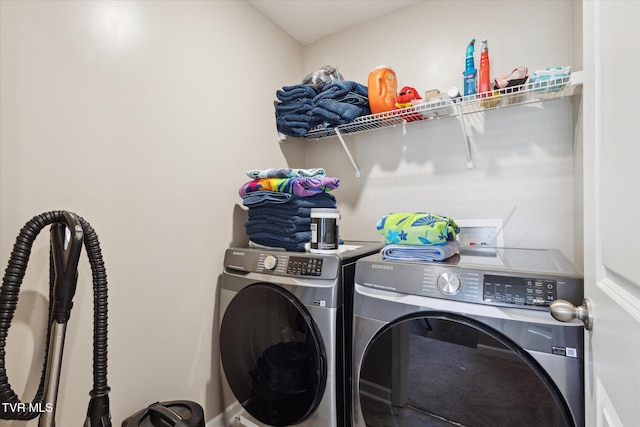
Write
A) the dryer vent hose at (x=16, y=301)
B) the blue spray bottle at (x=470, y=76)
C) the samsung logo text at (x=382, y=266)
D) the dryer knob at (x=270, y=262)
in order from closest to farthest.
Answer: the dryer vent hose at (x=16, y=301) < the samsung logo text at (x=382, y=266) < the dryer knob at (x=270, y=262) < the blue spray bottle at (x=470, y=76)

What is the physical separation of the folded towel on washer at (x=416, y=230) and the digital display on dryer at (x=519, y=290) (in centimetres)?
24

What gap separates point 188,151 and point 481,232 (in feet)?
4.91

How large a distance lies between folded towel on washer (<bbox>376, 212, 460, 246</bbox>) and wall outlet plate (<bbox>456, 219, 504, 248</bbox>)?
0.45 metres

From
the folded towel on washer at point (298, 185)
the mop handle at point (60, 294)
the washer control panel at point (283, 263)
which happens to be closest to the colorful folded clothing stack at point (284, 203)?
the folded towel on washer at point (298, 185)

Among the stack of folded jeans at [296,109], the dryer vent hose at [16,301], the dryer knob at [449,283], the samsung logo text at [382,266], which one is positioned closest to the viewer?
the dryer vent hose at [16,301]

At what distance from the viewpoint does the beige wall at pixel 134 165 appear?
3.11 feet

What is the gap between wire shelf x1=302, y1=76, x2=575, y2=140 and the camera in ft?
4.08

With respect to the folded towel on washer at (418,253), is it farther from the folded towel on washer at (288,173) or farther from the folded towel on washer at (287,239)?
the folded towel on washer at (288,173)

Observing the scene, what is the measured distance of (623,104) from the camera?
427 mm

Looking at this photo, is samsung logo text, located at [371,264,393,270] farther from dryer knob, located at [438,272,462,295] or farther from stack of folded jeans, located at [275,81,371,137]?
stack of folded jeans, located at [275,81,371,137]

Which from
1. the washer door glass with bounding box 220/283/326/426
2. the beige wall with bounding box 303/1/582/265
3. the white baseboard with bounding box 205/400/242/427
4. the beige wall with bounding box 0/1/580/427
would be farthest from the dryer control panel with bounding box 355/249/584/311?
the white baseboard with bounding box 205/400/242/427

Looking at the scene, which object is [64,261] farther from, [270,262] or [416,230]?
[416,230]

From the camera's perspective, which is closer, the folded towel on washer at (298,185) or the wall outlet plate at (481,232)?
the folded towel on washer at (298,185)

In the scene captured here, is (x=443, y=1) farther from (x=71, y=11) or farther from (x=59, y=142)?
(x=59, y=142)
